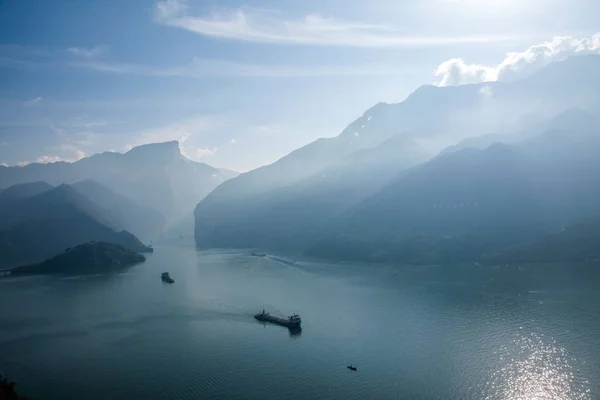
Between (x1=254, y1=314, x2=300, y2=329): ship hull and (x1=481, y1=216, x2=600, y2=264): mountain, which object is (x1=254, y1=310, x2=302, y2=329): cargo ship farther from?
(x1=481, y1=216, x2=600, y2=264): mountain

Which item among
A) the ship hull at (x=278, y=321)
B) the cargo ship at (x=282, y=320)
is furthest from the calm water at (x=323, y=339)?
the cargo ship at (x=282, y=320)

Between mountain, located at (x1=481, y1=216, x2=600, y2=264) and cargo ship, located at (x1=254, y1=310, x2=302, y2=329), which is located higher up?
mountain, located at (x1=481, y1=216, x2=600, y2=264)

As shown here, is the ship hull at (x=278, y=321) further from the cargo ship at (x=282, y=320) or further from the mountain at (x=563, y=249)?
the mountain at (x=563, y=249)

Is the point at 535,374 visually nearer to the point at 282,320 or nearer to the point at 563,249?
the point at 282,320

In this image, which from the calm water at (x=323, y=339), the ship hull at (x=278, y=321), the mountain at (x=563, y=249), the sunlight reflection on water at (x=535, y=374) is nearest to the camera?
the sunlight reflection on water at (x=535, y=374)

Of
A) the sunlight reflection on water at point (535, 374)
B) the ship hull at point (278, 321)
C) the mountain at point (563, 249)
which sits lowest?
the sunlight reflection on water at point (535, 374)

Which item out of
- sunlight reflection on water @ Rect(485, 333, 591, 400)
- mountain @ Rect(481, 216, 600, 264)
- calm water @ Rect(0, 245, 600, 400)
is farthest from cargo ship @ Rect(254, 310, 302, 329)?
mountain @ Rect(481, 216, 600, 264)

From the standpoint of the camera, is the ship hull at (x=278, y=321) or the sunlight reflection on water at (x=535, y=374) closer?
the sunlight reflection on water at (x=535, y=374)
